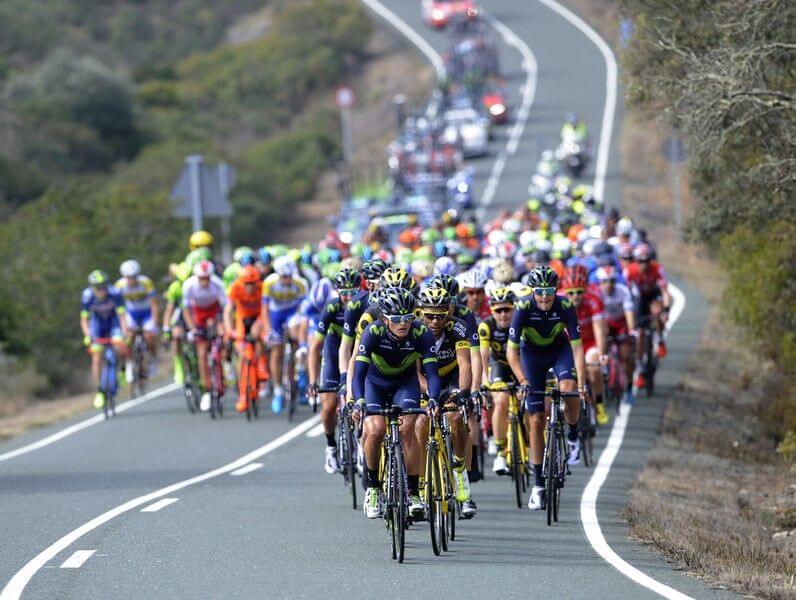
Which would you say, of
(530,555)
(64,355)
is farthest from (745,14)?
(64,355)

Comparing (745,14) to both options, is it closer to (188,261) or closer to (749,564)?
(749,564)

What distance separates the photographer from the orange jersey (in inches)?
901

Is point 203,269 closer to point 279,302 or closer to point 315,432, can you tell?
point 279,302

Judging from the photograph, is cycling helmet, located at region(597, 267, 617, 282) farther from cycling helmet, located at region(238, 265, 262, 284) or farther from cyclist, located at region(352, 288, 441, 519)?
cyclist, located at region(352, 288, 441, 519)

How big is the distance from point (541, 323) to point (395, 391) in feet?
8.32

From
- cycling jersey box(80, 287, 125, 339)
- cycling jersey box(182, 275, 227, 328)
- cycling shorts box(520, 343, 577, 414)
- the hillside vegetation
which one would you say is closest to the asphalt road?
cycling shorts box(520, 343, 577, 414)

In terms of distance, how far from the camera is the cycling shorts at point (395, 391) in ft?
42.7

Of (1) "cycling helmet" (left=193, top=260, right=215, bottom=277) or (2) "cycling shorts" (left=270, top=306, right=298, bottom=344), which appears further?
(1) "cycling helmet" (left=193, top=260, right=215, bottom=277)

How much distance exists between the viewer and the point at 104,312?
24266 millimetres

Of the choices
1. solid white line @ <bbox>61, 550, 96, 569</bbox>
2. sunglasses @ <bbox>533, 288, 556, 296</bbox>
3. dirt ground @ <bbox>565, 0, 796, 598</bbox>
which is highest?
sunglasses @ <bbox>533, 288, 556, 296</bbox>

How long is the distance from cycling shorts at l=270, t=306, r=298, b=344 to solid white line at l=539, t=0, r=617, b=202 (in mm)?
29369

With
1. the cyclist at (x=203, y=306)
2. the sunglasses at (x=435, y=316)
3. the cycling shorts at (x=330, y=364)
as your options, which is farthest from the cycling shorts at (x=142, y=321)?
the sunglasses at (x=435, y=316)

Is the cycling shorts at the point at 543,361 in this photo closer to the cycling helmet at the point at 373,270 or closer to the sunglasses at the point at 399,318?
the cycling helmet at the point at 373,270

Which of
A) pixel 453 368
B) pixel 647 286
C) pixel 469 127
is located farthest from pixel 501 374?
pixel 469 127
